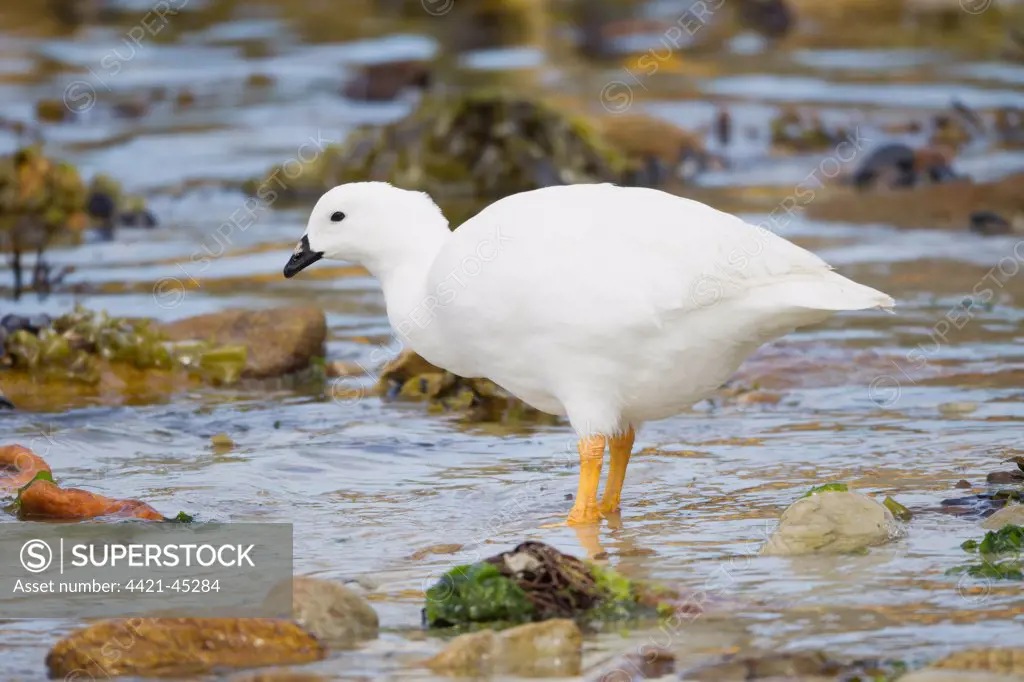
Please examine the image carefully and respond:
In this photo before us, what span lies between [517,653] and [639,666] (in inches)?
16.8

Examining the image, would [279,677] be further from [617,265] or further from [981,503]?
[981,503]

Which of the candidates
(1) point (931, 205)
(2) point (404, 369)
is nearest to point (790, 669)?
(2) point (404, 369)

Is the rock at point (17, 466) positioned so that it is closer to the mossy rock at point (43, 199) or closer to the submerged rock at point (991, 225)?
the mossy rock at point (43, 199)

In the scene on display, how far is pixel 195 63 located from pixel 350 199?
18965mm

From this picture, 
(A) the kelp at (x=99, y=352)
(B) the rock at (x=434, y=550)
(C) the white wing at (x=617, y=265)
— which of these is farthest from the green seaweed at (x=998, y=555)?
(A) the kelp at (x=99, y=352)

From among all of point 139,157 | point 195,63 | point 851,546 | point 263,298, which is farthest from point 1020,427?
point 195,63

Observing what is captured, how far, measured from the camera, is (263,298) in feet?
43.2

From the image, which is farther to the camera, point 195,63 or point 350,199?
point 195,63

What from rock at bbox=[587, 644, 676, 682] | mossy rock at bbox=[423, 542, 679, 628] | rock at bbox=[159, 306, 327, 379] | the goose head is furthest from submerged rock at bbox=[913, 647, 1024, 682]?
rock at bbox=[159, 306, 327, 379]

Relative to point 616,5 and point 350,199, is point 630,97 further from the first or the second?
point 350,199

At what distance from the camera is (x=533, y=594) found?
243 inches

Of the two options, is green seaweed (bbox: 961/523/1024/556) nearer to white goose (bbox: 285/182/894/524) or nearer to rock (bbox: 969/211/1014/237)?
white goose (bbox: 285/182/894/524)

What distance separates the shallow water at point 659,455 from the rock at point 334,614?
0.35 feet

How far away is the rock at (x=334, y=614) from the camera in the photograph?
6.00 meters
